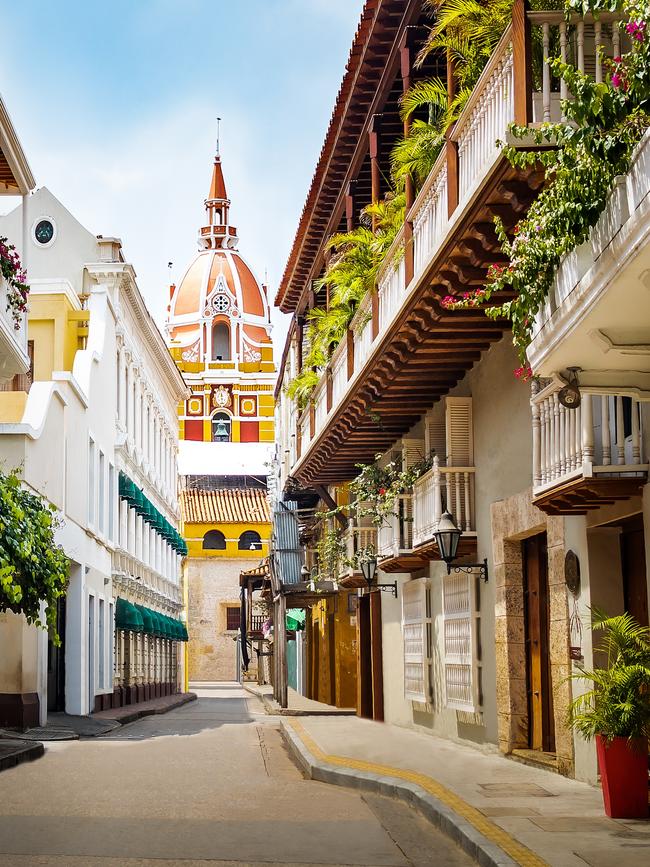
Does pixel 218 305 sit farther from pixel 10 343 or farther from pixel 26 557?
pixel 26 557

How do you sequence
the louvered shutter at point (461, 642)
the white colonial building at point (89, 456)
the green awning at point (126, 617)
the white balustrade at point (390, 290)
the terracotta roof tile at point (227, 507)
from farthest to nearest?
the terracotta roof tile at point (227, 507), the green awning at point (126, 617), the white colonial building at point (89, 456), the louvered shutter at point (461, 642), the white balustrade at point (390, 290)

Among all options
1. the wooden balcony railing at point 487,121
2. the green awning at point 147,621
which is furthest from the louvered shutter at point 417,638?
the green awning at point 147,621

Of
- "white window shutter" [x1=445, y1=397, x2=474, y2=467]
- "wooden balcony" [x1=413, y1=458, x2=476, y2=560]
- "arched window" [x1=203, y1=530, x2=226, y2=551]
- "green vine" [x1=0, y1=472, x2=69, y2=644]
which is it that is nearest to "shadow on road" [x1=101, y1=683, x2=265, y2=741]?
"green vine" [x1=0, y1=472, x2=69, y2=644]

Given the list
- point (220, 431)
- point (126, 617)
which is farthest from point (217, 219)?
point (126, 617)

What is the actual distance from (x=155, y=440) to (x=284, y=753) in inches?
1226

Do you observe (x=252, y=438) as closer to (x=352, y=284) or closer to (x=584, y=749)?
(x=352, y=284)

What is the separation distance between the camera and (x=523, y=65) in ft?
34.2

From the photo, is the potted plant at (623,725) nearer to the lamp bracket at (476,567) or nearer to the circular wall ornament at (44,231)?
the lamp bracket at (476,567)

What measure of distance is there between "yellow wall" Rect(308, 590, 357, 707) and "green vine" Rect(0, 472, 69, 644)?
14499mm

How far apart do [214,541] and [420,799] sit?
6439 centimetres

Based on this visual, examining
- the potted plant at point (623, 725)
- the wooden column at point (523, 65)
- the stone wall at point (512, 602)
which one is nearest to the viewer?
the potted plant at point (623, 725)

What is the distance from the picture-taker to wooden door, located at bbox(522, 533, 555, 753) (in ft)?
50.0

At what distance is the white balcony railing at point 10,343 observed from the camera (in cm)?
2005

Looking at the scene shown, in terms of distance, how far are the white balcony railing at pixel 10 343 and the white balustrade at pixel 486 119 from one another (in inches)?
363
